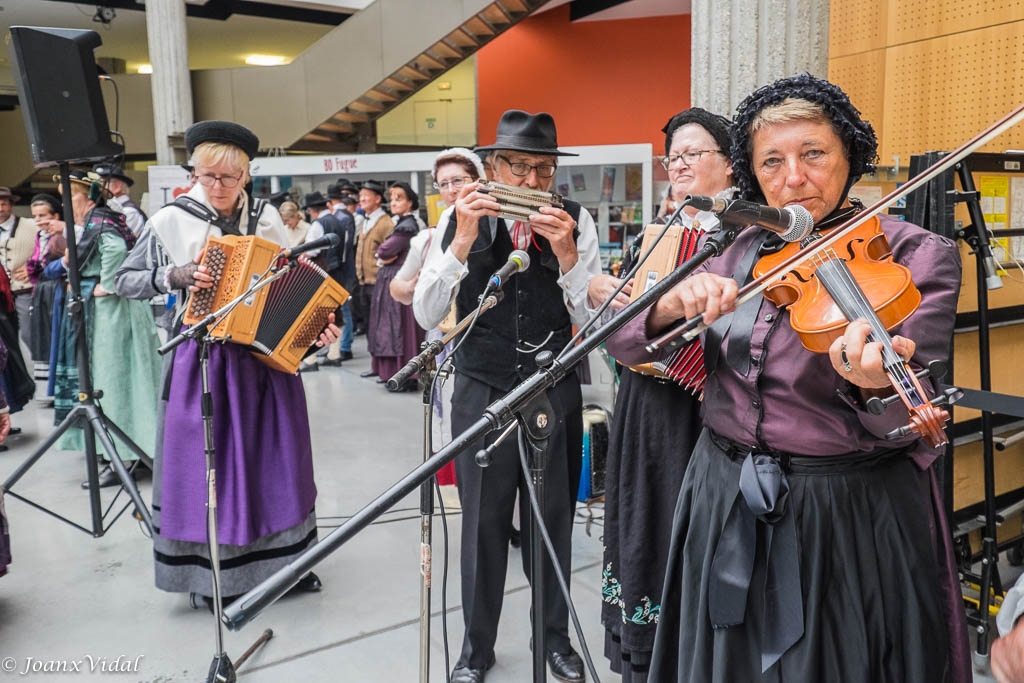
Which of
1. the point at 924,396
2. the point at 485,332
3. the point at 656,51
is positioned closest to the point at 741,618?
the point at 924,396

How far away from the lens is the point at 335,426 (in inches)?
244

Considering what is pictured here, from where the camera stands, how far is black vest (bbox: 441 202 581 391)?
2453 millimetres

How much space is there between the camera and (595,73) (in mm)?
12836

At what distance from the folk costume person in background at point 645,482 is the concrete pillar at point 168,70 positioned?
449 inches

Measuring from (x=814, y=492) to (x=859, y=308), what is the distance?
0.39 metres

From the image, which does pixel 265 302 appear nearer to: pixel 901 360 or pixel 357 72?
pixel 901 360

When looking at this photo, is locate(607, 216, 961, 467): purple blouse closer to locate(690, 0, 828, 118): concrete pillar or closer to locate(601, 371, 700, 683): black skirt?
locate(601, 371, 700, 683): black skirt

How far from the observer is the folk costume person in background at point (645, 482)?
220 centimetres

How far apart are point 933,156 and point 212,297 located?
2.41 m

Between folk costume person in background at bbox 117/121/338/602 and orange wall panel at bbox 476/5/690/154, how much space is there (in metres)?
9.99

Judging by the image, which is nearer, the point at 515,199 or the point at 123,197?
the point at 515,199

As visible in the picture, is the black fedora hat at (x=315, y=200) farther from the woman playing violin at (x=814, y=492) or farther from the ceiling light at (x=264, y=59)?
the ceiling light at (x=264, y=59)

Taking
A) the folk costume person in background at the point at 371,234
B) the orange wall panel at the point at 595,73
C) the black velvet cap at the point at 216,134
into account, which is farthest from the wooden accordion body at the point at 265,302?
the orange wall panel at the point at 595,73

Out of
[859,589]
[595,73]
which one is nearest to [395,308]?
[859,589]
